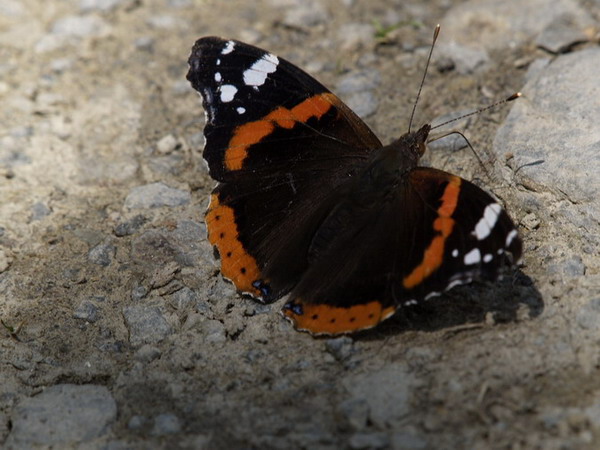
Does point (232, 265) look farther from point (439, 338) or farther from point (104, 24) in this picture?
point (104, 24)

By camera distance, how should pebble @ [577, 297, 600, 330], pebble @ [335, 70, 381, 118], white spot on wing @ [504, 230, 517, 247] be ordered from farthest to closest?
pebble @ [335, 70, 381, 118] → pebble @ [577, 297, 600, 330] → white spot on wing @ [504, 230, 517, 247]

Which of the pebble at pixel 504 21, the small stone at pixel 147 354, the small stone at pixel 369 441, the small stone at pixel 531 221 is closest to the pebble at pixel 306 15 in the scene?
the pebble at pixel 504 21

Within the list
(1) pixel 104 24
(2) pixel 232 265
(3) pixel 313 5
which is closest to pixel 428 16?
(3) pixel 313 5

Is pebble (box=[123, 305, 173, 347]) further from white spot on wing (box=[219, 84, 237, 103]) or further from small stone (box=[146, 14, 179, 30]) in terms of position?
small stone (box=[146, 14, 179, 30])

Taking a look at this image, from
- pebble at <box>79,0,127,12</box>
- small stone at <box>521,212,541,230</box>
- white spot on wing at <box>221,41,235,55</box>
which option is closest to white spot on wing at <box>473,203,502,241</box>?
small stone at <box>521,212,541,230</box>

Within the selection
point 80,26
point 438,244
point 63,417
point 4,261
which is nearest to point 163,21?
point 80,26
